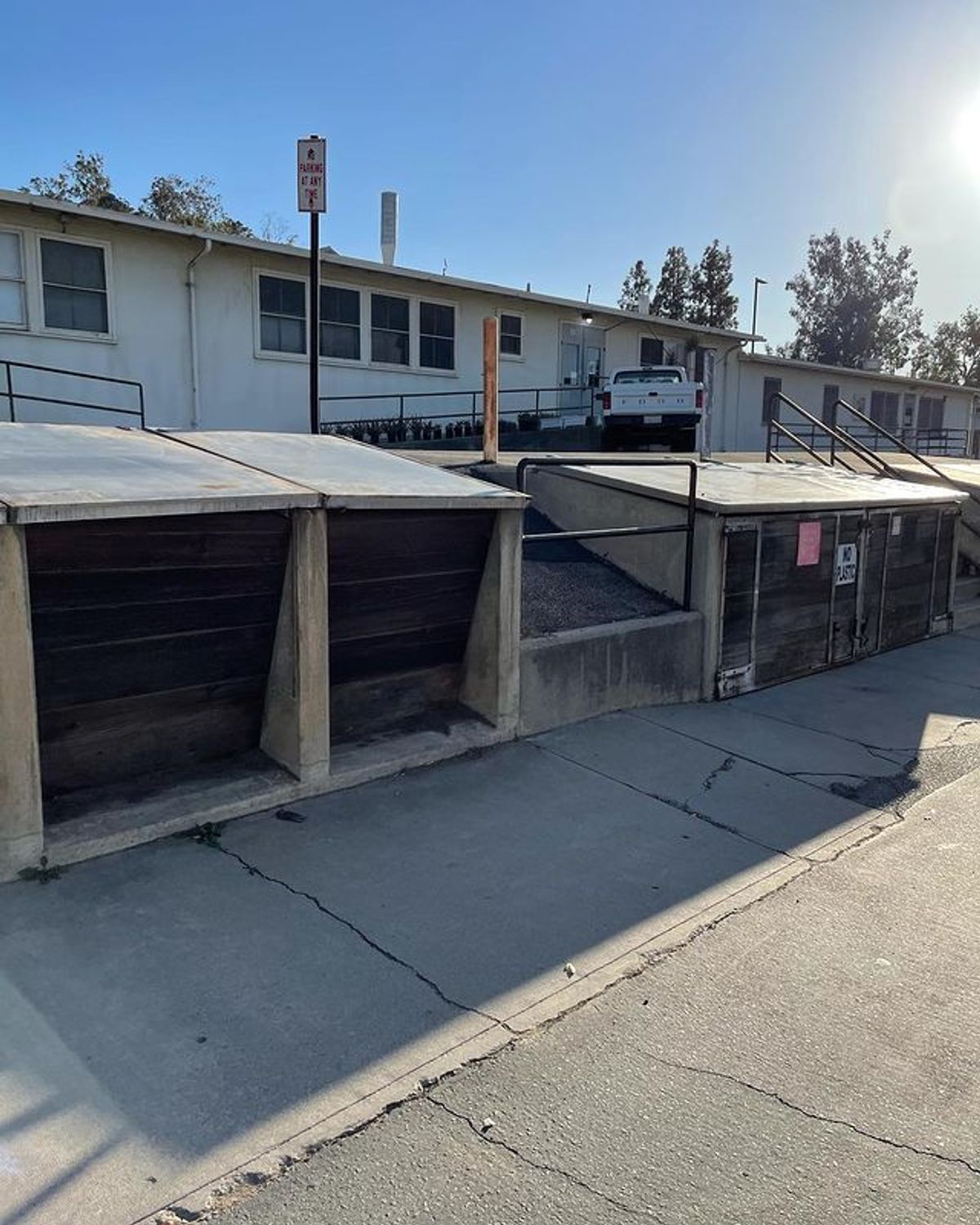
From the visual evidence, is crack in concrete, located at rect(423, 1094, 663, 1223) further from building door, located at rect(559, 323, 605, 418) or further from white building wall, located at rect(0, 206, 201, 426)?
building door, located at rect(559, 323, 605, 418)

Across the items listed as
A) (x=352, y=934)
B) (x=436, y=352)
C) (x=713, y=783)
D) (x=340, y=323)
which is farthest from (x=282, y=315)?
(x=352, y=934)

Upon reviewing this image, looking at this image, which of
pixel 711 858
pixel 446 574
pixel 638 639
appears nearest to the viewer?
pixel 711 858

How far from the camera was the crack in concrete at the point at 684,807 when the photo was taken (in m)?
4.52

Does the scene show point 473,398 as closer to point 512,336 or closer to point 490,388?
point 512,336

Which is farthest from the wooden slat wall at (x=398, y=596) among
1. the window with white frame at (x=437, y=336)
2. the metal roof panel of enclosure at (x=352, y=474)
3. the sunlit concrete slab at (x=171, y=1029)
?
the window with white frame at (x=437, y=336)

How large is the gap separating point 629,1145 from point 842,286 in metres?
71.5

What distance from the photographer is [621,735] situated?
6.03 m

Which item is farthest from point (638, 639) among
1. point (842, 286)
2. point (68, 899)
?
point (842, 286)

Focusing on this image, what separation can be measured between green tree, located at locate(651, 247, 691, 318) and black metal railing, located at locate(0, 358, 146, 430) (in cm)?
5501

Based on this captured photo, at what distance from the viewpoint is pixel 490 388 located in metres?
9.29

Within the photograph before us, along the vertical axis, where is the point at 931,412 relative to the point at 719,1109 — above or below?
above

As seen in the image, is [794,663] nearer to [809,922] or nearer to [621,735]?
[621,735]

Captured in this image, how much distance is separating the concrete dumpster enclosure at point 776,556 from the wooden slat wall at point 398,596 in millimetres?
2225

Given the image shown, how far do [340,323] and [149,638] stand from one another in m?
13.4
